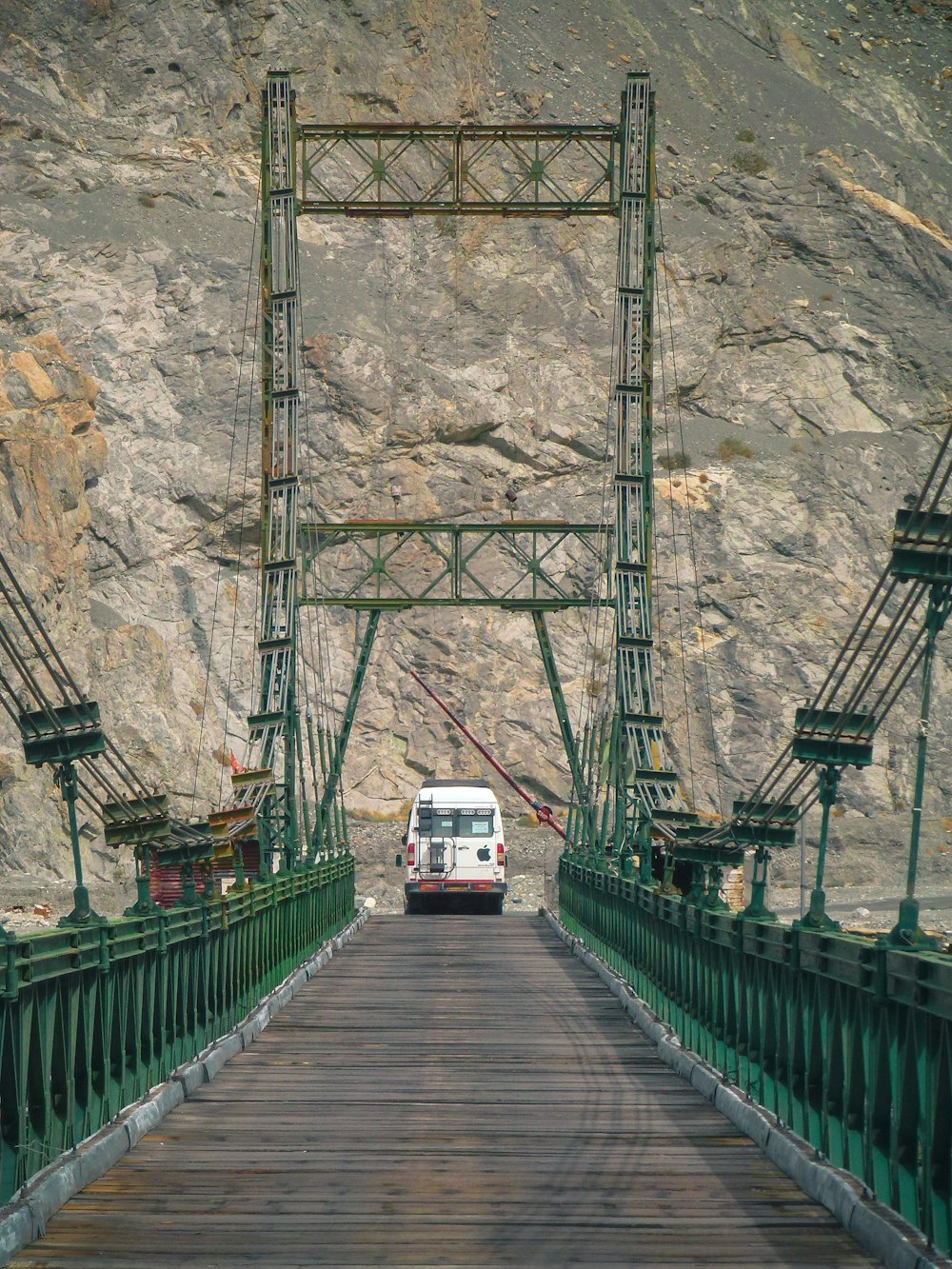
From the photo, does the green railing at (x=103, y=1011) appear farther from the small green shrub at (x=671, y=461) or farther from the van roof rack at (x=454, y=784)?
the small green shrub at (x=671, y=461)

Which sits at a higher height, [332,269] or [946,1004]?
[332,269]

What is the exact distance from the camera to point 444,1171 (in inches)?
420

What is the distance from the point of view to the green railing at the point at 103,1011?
29.0 ft

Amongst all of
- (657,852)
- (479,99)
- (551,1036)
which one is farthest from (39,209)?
(551,1036)

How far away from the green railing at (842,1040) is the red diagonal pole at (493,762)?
54.8 metres

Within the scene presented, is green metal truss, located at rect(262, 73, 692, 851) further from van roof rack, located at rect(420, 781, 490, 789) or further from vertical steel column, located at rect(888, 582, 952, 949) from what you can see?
vertical steel column, located at rect(888, 582, 952, 949)

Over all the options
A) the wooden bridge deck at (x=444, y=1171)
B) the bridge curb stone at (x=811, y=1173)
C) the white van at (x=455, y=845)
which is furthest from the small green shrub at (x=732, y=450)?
the bridge curb stone at (x=811, y=1173)

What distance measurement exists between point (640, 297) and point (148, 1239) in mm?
37342

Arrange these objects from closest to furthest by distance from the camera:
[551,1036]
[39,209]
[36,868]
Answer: [551,1036]
[36,868]
[39,209]

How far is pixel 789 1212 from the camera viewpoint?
9.30 meters

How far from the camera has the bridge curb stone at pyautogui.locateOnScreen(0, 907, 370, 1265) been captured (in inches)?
331

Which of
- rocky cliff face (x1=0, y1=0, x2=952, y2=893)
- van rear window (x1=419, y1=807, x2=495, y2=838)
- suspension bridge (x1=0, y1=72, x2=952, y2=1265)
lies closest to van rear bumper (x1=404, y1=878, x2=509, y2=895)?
van rear window (x1=419, y1=807, x2=495, y2=838)

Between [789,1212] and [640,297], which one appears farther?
[640,297]

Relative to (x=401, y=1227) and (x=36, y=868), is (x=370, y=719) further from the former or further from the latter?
(x=401, y=1227)
